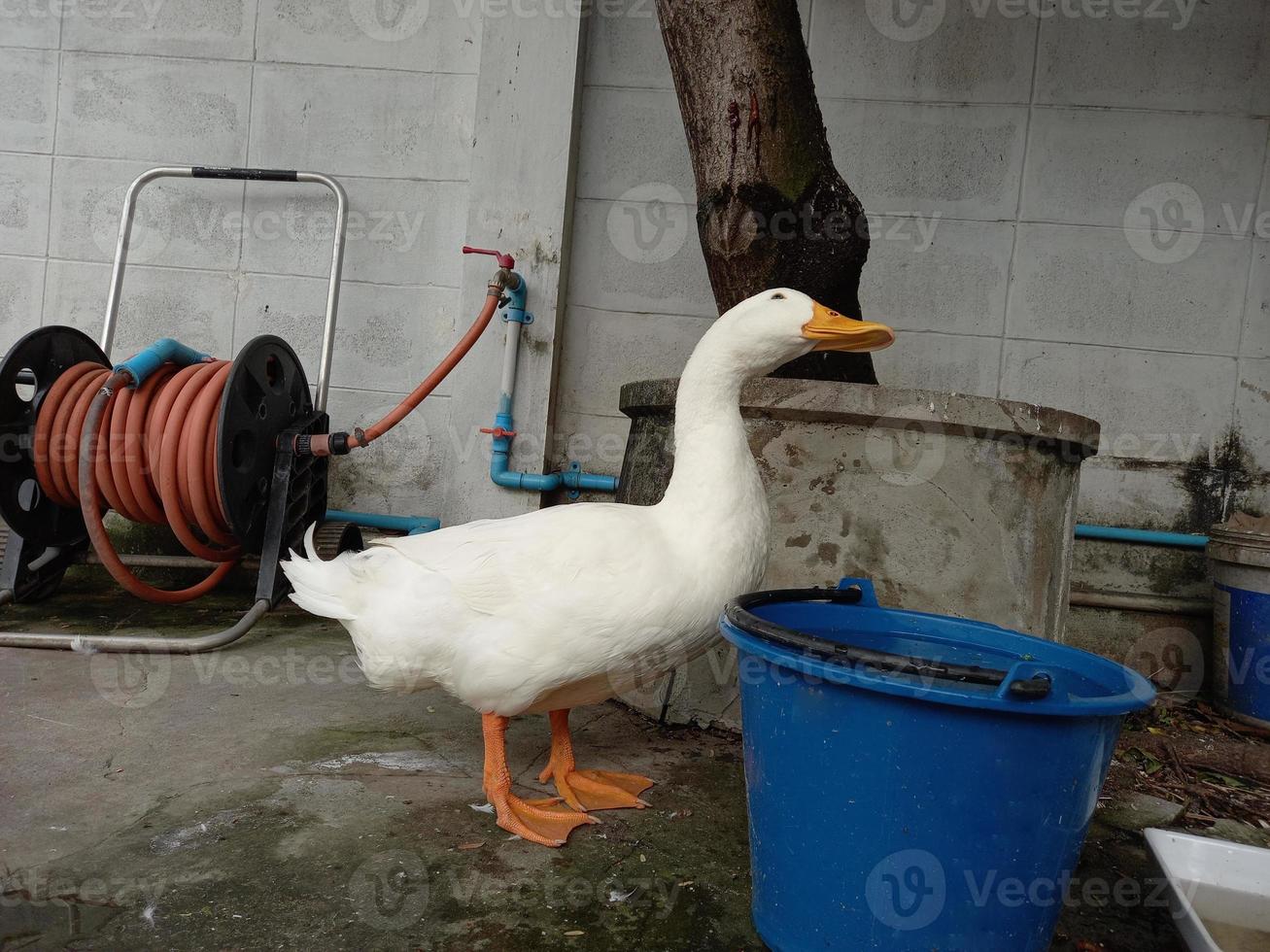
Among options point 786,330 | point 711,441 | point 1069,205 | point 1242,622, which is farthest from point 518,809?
point 1069,205

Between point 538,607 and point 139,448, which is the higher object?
point 139,448

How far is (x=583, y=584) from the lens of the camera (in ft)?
5.15

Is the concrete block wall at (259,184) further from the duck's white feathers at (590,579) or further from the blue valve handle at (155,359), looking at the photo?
the duck's white feathers at (590,579)

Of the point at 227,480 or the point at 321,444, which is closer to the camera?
the point at 227,480

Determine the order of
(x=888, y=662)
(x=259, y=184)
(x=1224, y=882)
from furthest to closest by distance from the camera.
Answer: (x=259, y=184) → (x=1224, y=882) → (x=888, y=662)

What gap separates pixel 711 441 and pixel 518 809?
858mm

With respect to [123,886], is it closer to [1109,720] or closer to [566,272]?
[1109,720]

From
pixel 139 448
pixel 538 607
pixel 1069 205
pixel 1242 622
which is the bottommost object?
pixel 1242 622

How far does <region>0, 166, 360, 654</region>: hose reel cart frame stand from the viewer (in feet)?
8.66

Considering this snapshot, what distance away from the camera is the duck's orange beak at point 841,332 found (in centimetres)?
165

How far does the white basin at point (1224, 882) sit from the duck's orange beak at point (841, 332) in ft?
3.40

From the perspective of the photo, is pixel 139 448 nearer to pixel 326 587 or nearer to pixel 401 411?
pixel 401 411

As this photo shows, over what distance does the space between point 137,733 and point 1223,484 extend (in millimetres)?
3967

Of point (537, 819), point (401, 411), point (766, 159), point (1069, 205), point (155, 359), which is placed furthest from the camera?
point (1069, 205)
